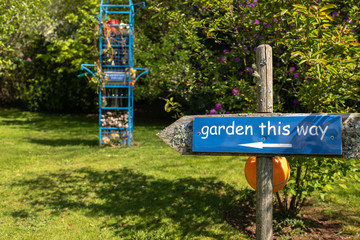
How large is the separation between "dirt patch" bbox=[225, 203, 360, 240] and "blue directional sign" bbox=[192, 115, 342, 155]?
6.99 feet

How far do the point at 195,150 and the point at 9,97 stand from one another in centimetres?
2018

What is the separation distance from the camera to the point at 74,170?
21.7 ft

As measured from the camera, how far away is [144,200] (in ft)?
16.3

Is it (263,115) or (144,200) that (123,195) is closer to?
(144,200)

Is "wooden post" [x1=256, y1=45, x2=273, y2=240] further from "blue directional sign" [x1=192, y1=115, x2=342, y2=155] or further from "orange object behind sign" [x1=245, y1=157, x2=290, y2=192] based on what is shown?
"orange object behind sign" [x1=245, y1=157, x2=290, y2=192]

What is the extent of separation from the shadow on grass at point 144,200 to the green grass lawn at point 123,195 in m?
0.01

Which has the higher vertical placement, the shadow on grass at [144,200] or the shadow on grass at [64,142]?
the shadow on grass at [64,142]

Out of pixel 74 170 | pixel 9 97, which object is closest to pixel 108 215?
pixel 74 170

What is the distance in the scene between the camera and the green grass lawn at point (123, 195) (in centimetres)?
409

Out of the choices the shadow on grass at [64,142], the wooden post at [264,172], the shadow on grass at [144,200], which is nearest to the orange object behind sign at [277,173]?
the wooden post at [264,172]

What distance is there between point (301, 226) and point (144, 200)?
2.15 metres

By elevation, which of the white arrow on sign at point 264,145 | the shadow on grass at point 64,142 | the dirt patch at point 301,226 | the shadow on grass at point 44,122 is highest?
the shadow on grass at point 44,122

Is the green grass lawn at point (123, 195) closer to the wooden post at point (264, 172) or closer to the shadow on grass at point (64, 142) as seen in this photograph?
the shadow on grass at point (64, 142)

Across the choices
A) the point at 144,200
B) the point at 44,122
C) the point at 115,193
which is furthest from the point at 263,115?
the point at 44,122
